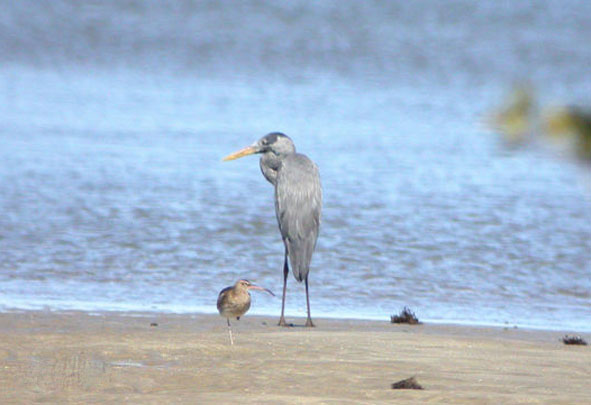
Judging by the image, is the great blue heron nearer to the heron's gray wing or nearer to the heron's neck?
the heron's gray wing

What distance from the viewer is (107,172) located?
18.8 m

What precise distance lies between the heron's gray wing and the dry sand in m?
0.65

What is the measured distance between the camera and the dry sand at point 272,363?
23.6 feet

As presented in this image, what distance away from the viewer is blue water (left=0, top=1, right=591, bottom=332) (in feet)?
39.5

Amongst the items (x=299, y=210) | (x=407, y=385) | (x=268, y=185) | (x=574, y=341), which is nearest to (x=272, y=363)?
(x=407, y=385)

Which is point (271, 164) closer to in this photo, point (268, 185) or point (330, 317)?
point (330, 317)

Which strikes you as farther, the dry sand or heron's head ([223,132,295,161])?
heron's head ([223,132,295,161])

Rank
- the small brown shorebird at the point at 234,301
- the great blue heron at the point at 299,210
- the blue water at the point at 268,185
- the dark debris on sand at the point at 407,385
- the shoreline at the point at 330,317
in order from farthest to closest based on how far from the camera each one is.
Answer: the blue water at the point at 268,185, the shoreline at the point at 330,317, the great blue heron at the point at 299,210, the small brown shorebird at the point at 234,301, the dark debris on sand at the point at 407,385

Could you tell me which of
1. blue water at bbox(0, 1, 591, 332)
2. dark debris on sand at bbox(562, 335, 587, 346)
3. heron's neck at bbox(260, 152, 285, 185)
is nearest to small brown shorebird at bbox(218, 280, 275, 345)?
blue water at bbox(0, 1, 591, 332)

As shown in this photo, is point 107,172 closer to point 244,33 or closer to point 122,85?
point 122,85

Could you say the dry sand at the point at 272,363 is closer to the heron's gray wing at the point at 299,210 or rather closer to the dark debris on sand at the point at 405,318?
the dark debris on sand at the point at 405,318

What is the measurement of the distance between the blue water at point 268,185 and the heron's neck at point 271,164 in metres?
1.15

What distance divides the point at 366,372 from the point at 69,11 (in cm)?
3836

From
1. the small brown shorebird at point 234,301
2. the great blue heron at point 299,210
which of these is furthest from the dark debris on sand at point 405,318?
the small brown shorebird at point 234,301
